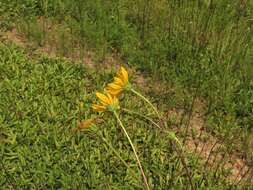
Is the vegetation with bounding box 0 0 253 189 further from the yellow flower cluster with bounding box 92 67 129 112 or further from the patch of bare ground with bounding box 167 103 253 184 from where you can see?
the yellow flower cluster with bounding box 92 67 129 112

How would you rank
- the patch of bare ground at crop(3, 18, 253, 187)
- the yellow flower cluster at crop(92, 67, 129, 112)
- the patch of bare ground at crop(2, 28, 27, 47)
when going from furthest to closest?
the patch of bare ground at crop(2, 28, 27, 47) < the patch of bare ground at crop(3, 18, 253, 187) < the yellow flower cluster at crop(92, 67, 129, 112)

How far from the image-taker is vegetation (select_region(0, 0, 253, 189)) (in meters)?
3.52

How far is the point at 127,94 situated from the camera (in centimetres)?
418

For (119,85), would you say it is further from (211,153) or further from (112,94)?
(211,153)

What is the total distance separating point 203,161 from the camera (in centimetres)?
371

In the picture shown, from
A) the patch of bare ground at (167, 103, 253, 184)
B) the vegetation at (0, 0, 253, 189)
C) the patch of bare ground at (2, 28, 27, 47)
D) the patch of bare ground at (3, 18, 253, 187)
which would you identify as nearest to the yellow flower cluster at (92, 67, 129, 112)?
the vegetation at (0, 0, 253, 189)

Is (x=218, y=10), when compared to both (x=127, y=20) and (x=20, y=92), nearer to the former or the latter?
(x=127, y=20)

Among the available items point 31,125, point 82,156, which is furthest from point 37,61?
point 82,156

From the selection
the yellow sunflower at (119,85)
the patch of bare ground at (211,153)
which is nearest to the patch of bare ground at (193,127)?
the patch of bare ground at (211,153)

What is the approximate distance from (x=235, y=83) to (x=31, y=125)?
6.38ft

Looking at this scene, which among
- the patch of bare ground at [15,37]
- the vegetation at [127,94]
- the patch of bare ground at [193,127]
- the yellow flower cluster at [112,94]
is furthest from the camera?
the patch of bare ground at [15,37]

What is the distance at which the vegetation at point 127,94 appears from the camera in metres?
3.52

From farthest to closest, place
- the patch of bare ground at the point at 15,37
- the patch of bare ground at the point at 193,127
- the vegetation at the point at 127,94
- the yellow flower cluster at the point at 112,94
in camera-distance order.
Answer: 1. the patch of bare ground at the point at 15,37
2. the patch of bare ground at the point at 193,127
3. the vegetation at the point at 127,94
4. the yellow flower cluster at the point at 112,94

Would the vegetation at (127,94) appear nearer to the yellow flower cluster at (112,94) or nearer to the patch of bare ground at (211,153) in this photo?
the patch of bare ground at (211,153)
